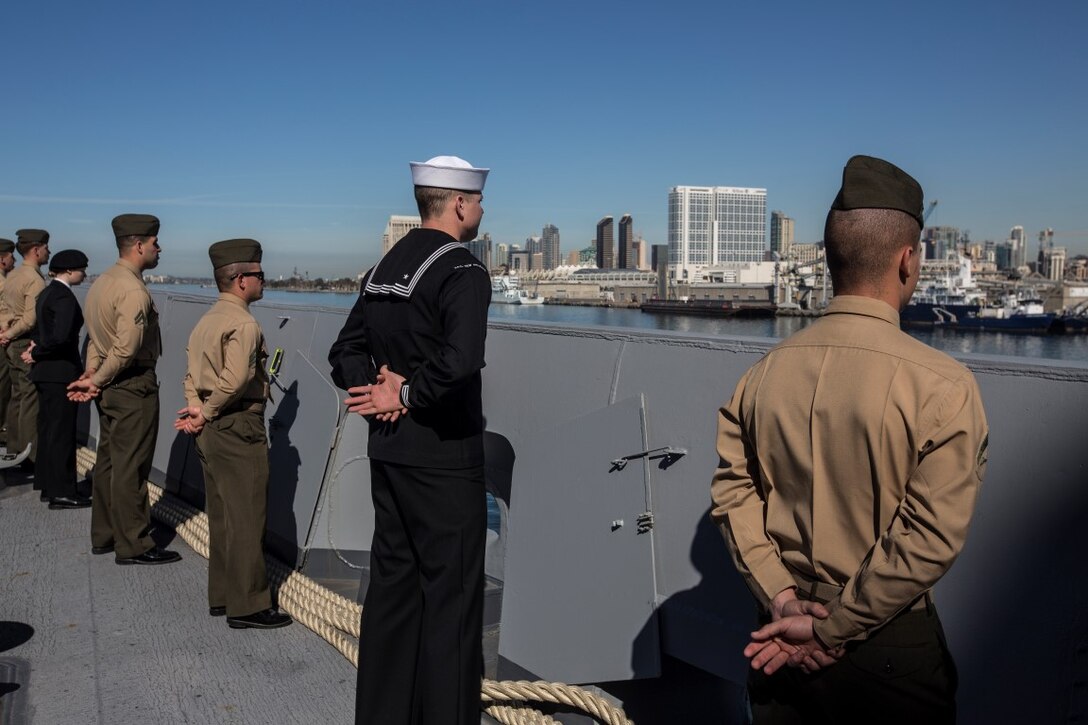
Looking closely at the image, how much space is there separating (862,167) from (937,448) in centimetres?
53

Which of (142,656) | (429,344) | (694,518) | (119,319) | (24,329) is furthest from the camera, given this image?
(24,329)

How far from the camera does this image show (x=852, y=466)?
1.66 meters

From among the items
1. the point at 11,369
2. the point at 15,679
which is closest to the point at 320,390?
the point at 15,679

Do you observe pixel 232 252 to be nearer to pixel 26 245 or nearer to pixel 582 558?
pixel 582 558

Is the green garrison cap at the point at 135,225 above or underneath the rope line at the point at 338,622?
above

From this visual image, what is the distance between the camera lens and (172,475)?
648 cm

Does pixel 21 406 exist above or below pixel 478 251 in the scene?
below

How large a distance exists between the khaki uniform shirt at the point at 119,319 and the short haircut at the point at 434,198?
268 centimetres

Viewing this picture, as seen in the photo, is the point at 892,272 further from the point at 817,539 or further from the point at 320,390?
the point at 320,390

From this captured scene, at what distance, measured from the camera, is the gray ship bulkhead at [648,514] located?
2.04 metres

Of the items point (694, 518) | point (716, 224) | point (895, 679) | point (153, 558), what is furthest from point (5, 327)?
point (716, 224)

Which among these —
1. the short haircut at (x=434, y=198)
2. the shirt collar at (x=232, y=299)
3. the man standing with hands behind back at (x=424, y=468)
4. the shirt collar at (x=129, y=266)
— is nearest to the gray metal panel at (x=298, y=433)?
the shirt collar at (x=232, y=299)

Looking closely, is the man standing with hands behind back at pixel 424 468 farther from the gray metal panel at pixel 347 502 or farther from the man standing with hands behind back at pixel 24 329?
the man standing with hands behind back at pixel 24 329

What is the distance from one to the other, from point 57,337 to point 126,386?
167 centimetres
